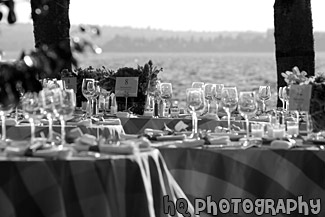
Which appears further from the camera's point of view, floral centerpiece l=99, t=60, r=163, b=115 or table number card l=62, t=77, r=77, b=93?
table number card l=62, t=77, r=77, b=93

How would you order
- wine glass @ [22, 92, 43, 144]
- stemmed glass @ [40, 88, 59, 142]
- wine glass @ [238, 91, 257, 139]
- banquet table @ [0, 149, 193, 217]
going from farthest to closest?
wine glass @ [238, 91, 257, 139] → wine glass @ [22, 92, 43, 144] → stemmed glass @ [40, 88, 59, 142] → banquet table @ [0, 149, 193, 217]

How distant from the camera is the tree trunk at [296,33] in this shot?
9070mm

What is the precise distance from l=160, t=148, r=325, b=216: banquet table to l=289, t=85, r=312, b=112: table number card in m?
0.49

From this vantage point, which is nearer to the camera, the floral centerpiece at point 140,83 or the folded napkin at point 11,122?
the folded napkin at point 11,122

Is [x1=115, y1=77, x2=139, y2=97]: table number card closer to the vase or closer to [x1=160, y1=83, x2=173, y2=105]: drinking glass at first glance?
[x1=160, y1=83, x2=173, y2=105]: drinking glass

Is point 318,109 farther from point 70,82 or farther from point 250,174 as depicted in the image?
point 70,82

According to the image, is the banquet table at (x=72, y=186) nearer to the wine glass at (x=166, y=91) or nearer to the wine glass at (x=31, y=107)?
the wine glass at (x=31, y=107)

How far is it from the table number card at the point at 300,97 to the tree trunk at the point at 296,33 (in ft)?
11.5

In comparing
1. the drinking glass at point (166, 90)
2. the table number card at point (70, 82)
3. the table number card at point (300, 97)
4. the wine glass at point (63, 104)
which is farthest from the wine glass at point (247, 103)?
the table number card at point (70, 82)

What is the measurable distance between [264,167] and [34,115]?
1.40 meters

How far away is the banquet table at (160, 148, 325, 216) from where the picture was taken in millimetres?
5105

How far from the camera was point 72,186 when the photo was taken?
4.21 m

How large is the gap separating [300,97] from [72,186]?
194cm

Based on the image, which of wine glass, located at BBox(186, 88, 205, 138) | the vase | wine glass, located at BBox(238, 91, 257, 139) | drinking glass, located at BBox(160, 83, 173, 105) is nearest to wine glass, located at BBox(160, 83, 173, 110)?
drinking glass, located at BBox(160, 83, 173, 105)
